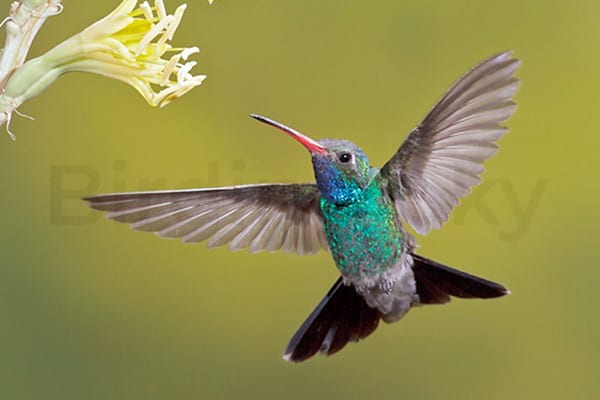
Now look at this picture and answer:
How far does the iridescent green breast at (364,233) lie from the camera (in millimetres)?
2008

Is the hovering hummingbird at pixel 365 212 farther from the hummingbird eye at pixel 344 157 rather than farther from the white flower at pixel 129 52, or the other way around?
the white flower at pixel 129 52

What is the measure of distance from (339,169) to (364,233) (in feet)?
0.64

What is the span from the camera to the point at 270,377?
3064mm

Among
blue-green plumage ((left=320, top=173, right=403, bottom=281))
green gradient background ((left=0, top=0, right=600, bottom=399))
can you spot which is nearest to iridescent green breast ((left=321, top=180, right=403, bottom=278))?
blue-green plumage ((left=320, top=173, right=403, bottom=281))

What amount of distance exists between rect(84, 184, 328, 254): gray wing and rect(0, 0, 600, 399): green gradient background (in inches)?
40.6

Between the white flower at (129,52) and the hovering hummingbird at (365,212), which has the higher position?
the white flower at (129,52)

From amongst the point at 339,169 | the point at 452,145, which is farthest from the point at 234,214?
the point at 452,145

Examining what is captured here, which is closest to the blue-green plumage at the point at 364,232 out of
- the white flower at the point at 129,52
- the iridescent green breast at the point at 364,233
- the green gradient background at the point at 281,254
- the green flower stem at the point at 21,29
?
the iridescent green breast at the point at 364,233

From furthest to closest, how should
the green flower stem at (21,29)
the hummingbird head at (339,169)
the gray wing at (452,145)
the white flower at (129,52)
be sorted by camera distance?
1. the hummingbird head at (339,169)
2. the gray wing at (452,145)
3. the white flower at (129,52)
4. the green flower stem at (21,29)

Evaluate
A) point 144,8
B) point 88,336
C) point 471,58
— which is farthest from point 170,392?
point 144,8

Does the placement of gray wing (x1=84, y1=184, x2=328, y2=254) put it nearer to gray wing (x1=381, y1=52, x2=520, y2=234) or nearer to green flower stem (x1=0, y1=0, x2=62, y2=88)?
gray wing (x1=381, y1=52, x2=520, y2=234)

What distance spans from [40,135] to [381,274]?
63.4 inches

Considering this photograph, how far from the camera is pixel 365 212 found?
2.01m

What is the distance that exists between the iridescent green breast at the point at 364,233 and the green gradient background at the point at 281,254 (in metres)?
1.03
